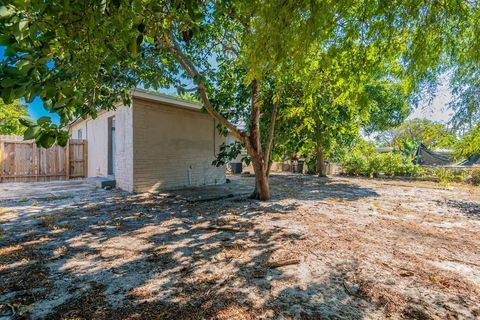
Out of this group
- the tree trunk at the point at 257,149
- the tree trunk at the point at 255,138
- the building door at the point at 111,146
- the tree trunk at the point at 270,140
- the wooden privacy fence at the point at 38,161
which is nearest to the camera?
the tree trunk at the point at 255,138

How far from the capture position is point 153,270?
2.47 m

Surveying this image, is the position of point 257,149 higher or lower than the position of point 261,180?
higher

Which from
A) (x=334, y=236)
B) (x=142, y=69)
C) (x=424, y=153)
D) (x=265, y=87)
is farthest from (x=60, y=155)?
(x=424, y=153)

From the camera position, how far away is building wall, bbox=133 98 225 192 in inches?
290

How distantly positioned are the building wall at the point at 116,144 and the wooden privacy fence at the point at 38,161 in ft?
2.35

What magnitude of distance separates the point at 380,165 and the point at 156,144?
11.6 m

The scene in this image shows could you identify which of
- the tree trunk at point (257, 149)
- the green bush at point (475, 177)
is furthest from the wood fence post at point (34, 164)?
the green bush at point (475, 177)

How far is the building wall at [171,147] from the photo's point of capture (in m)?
7.36

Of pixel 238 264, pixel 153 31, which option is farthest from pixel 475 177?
pixel 153 31

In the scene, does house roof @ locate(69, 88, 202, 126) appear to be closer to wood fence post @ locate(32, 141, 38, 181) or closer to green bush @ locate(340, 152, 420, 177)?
wood fence post @ locate(32, 141, 38, 181)

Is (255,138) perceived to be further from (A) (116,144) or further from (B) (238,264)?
(A) (116,144)

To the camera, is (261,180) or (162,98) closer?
(261,180)

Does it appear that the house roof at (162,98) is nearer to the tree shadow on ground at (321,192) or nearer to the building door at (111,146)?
the building door at (111,146)

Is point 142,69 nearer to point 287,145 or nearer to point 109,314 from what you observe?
point 287,145
